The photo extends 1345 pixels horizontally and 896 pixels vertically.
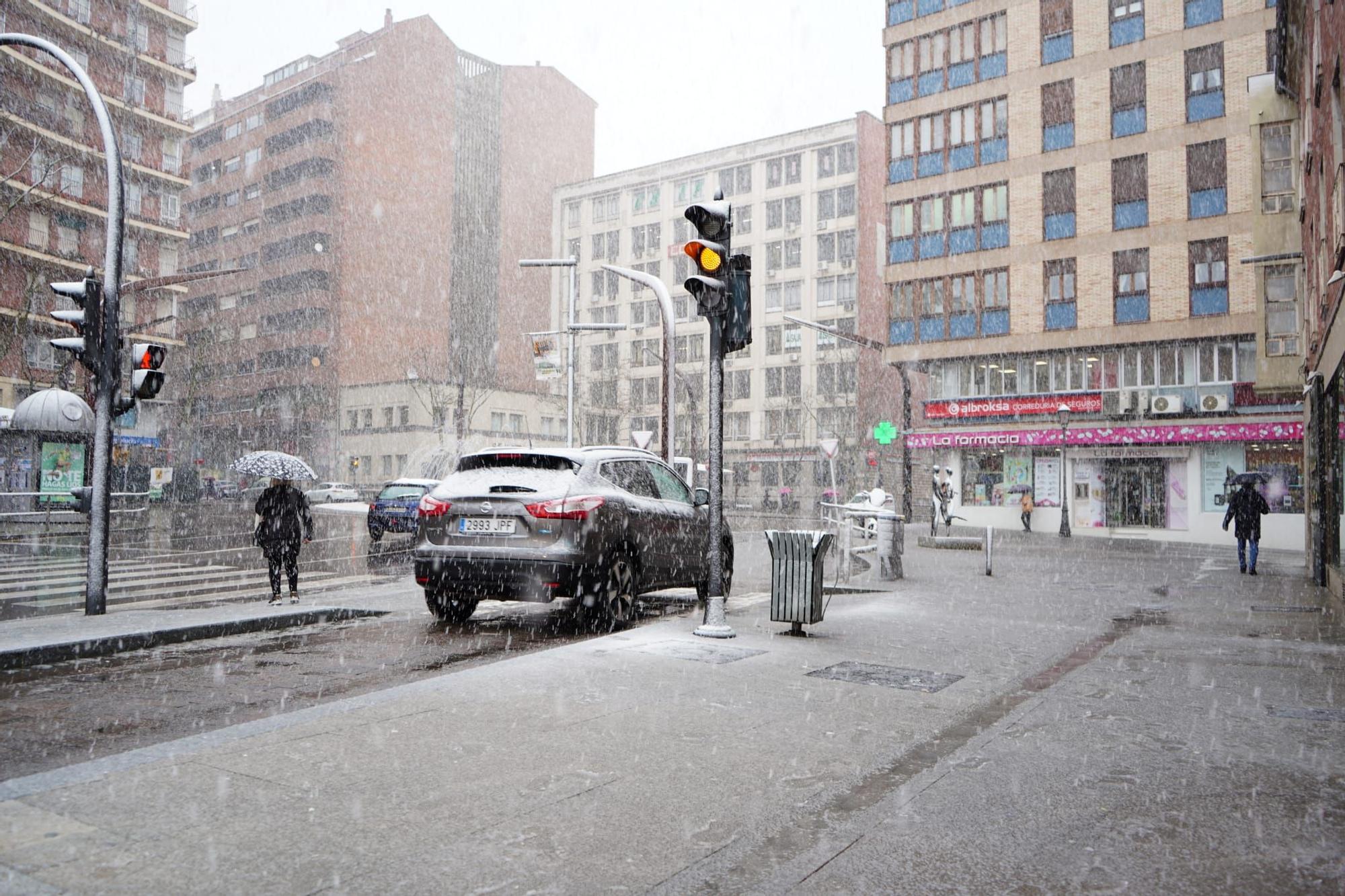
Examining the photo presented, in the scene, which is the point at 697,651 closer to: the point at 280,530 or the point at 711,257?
the point at 711,257

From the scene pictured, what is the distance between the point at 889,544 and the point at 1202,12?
103 ft

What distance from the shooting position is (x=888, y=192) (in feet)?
143

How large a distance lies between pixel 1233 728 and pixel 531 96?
98.3 meters

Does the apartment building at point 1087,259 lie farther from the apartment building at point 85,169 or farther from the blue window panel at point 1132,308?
the apartment building at point 85,169

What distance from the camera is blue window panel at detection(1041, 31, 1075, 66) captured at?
127ft

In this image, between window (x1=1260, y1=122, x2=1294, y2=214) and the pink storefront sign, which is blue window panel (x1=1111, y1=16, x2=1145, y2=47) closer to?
the pink storefront sign

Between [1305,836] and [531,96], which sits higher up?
[531,96]

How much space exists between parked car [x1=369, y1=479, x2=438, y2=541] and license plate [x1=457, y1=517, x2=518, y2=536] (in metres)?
14.7

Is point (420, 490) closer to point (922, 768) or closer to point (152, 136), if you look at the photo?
point (922, 768)

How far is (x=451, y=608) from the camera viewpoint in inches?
400

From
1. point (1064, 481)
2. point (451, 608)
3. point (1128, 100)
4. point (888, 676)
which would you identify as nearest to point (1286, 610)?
point (888, 676)

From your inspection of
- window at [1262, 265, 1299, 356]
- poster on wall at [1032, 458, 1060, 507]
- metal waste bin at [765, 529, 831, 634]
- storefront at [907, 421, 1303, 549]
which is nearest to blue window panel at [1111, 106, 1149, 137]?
storefront at [907, 421, 1303, 549]

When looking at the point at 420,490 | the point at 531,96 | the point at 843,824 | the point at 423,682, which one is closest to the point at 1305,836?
the point at 843,824

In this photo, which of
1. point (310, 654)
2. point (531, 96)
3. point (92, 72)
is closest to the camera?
point (310, 654)
